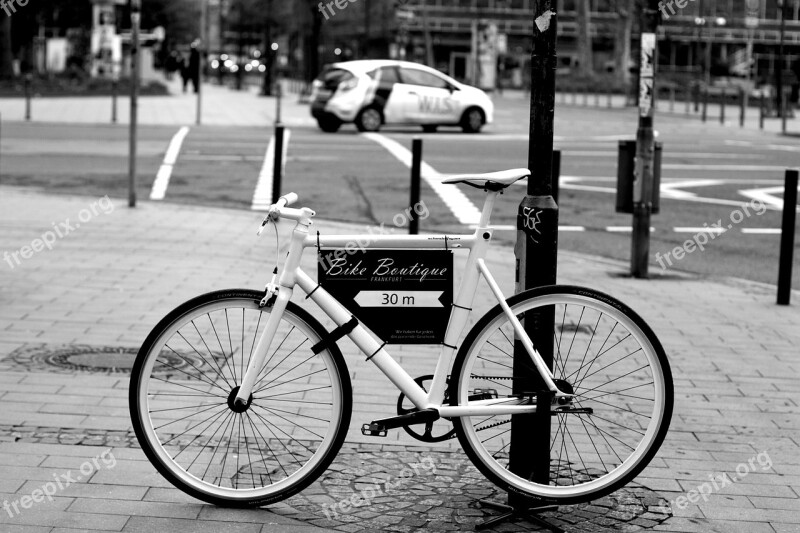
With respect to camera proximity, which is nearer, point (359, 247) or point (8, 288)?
point (359, 247)

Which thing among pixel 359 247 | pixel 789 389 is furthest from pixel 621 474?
pixel 789 389

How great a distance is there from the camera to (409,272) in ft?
14.5

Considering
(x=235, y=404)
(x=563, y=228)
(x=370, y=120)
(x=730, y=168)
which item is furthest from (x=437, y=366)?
(x=370, y=120)

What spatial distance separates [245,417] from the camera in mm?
4855

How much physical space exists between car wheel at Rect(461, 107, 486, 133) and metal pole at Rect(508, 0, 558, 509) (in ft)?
77.9

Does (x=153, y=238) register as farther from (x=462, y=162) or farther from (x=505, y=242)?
(x=462, y=162)

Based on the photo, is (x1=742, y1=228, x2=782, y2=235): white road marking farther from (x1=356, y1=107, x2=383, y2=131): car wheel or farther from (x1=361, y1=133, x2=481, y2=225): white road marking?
(x1=356, y1=107, x2=383, y2=131): car wheel

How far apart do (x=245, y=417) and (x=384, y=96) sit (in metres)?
23.0

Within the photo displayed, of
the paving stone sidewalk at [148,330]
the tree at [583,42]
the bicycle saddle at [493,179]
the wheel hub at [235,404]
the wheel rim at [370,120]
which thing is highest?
the tree at [583,42]

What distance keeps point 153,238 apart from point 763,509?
7.71 m

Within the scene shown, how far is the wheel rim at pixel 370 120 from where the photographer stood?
2744 centimetres

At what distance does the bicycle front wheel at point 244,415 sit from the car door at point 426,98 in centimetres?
2240

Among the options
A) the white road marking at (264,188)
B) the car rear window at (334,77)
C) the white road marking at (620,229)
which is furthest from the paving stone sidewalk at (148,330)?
the car rear window at (334,77)

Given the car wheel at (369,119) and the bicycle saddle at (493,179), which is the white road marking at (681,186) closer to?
the car wheel at (369,119)
